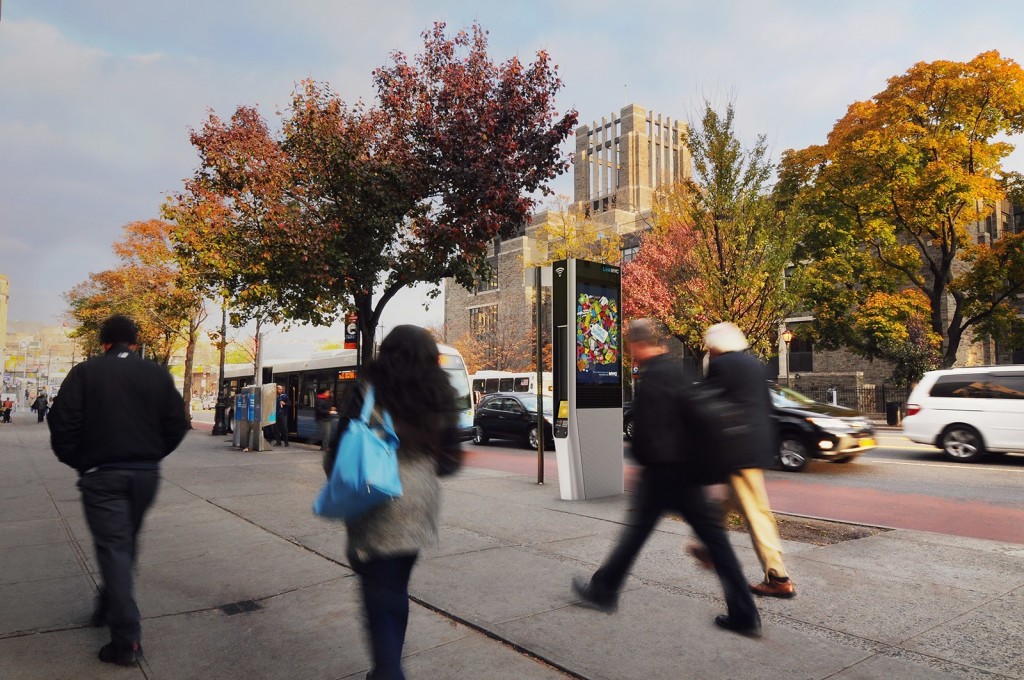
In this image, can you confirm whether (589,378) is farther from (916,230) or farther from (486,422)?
(916,230)

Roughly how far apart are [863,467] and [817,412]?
129 centimetres

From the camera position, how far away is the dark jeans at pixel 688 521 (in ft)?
12.6

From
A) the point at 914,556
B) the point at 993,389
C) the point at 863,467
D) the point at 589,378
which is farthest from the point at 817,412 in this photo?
the point at 914,556

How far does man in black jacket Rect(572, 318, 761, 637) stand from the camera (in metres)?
3.85

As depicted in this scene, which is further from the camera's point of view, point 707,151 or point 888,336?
point 888,336

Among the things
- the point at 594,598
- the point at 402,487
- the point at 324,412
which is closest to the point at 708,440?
the point at 594,598

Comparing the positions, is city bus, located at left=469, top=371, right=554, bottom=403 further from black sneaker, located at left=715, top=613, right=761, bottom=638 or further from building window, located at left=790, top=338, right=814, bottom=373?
black sneaker, located at left=715, top=613, right=761, bottom=638

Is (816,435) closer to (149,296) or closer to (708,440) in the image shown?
(708,440)

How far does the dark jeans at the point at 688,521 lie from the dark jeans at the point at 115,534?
8.24 ft

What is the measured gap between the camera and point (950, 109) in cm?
2452

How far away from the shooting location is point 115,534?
12.0 ft

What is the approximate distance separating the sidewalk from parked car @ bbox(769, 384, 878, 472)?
19.1ft

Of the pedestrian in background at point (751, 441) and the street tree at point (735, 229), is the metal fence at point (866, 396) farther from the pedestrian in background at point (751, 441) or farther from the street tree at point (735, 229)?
the pedestrian in background at point (751, 441)

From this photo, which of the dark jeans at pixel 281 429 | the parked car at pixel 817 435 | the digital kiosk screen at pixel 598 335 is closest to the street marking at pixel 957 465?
the parked car at pixel 817 435
